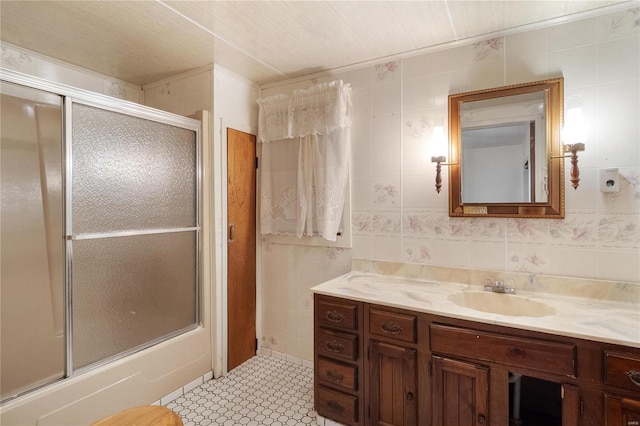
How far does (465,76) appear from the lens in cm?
200

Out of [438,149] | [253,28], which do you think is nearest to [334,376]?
[438,149]

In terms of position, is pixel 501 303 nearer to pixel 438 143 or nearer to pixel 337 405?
pixel 438 143

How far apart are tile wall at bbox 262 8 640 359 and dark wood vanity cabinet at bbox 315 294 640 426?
1.99ft

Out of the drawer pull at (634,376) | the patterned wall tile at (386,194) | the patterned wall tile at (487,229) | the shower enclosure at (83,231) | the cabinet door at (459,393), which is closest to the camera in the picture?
the drawer pull at (634,376)

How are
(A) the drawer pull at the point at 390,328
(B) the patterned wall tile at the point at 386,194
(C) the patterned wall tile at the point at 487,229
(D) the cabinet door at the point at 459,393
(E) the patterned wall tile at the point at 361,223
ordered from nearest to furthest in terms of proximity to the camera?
(D) the cabinet door at the point at 459,393
(A) the drawer pull at the point at 390,328
(C) the patterned wall tile at the point at 487,229
(B) the patterned wall tile at the point at 386,194
(E) the patterned wall tile at the point at 361,223

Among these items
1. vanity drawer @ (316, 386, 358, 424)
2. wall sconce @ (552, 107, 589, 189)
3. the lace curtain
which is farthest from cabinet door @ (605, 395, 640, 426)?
the lace curtain

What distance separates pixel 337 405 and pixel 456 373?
74 centimetres

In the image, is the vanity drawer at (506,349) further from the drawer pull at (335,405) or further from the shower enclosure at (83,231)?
the shower enclosure at (83,231)

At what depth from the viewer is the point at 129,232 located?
1.96 m

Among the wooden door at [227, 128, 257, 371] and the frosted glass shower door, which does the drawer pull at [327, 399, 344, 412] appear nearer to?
the wooden door at [227, 128, 257, 371]

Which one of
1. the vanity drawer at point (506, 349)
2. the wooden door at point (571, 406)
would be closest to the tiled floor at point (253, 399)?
the vanity drawer at point (506, 349)

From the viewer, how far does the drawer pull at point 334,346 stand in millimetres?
1833

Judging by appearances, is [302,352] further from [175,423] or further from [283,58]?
[283,58]

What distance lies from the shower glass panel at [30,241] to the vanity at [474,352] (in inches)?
55.0
